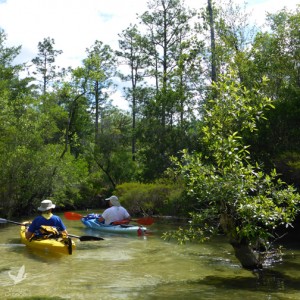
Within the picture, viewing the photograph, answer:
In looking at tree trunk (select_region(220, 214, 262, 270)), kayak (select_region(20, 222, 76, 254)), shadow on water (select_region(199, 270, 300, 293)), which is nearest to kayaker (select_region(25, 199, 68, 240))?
kayak (select_region(20, 222, 76, 254))

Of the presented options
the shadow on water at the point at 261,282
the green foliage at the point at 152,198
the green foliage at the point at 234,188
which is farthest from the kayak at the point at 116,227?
the shadow on water at the point at 261,282

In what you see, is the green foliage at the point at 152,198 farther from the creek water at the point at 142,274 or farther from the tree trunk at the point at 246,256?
the tree trunk at the point at 246,256

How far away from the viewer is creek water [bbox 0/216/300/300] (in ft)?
23.2

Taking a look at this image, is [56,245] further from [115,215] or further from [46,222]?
[115,215]

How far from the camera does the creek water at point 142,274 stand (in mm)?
7070

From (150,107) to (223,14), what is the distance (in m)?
7.14

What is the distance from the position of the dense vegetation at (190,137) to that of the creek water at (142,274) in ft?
2.30

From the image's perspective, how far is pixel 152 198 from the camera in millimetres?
21359

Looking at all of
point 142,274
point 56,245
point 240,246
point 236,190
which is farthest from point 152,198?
point 236,190

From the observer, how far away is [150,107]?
2705 centimetres

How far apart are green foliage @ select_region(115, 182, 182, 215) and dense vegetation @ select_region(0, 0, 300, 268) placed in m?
0.07

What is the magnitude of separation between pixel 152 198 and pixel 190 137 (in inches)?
214

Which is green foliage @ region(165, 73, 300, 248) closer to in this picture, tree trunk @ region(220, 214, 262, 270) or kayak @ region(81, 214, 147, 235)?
tree trunk @ region(220, 214, 262, 270)

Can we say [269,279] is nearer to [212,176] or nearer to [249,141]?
[212,176]
